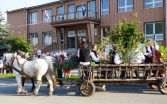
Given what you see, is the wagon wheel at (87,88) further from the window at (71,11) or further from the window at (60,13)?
the window at (60,13)

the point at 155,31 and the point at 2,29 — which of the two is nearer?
the point at 155,31

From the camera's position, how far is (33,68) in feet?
47.3

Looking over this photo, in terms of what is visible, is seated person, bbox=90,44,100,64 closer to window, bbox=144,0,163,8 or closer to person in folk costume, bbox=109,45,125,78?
person in folk costume, bbox=109,45,125,78

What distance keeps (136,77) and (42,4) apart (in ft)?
104

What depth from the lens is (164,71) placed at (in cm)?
1407

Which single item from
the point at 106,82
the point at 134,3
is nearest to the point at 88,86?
the point at 106,82

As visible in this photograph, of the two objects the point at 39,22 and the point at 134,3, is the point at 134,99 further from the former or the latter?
the point at 39,22

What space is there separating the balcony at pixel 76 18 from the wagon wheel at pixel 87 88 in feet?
72.5

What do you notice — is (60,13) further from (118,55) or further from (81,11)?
(118,55)

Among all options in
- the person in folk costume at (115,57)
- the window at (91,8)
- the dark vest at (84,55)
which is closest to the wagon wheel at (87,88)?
the dark vest at (84,55)

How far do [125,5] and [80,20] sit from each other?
4.52m

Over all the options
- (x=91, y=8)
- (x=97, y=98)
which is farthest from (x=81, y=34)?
(x=97, y=98)

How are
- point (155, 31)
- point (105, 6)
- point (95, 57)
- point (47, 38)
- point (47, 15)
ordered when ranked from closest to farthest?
point (95, 57) < point (155, 31) < point (105, 6) < point (47, 15) < point (47, 38)

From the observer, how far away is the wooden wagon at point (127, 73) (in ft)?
45.6
